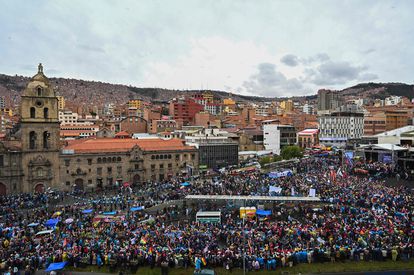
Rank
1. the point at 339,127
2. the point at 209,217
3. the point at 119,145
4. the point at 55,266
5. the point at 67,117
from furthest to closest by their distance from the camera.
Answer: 1. the point at 67,117
2. the point at 339,127
3. the point at 119,145
4. the point at 209,217
5. the point at 55,266

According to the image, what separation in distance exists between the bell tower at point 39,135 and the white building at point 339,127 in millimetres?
75610

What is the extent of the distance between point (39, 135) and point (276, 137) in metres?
63.2

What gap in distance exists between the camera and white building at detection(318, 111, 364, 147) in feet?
337

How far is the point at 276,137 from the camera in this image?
322 feet

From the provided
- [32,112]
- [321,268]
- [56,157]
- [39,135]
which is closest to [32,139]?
[39,135]

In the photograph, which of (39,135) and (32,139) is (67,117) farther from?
(39,135)

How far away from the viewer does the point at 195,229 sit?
29656 millimetres

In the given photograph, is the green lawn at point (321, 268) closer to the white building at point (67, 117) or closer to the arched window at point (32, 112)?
the arched window at point (32, 112)

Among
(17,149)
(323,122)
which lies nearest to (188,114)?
(323,122)

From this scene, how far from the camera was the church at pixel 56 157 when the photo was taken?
5238cm

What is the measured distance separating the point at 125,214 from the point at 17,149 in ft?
84.5

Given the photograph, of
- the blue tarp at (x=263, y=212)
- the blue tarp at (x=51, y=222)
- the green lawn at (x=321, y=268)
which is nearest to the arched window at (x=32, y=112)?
the blue tarp at (x=51, y=222)

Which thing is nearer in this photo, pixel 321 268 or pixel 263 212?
pixel 321 268

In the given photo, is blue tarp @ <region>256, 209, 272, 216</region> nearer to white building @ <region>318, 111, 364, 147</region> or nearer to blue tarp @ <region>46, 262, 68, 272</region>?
blue tarp @ <region>46, 262, 68, 272</region>
